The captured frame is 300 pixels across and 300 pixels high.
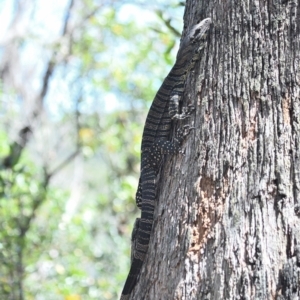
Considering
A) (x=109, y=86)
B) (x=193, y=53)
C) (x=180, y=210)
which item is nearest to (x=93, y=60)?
(x=109, y=86)

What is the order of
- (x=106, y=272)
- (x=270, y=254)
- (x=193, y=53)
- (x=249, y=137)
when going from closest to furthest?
(x=270, y=254) → (x=249, y=137) → (x=193, y=53) → (x=106, y=272)

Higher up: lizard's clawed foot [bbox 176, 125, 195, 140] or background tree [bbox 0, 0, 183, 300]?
background tree [bbox 0, 0, 183, 300]

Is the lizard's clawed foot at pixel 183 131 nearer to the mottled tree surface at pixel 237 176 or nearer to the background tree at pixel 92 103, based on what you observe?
the mottled tree surface at pixel 237 176

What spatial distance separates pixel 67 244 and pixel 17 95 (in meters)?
4.00

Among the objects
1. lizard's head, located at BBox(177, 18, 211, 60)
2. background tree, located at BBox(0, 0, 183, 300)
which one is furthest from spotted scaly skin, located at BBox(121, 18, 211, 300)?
background tree, located at BBox(0, 0, 183, 300)

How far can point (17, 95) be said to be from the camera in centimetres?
1144

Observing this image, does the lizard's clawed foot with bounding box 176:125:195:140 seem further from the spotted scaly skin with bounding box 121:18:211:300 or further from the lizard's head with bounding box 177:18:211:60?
the lizard's head with bounding box 177:18:211:60

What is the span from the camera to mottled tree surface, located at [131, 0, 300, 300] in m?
2.59

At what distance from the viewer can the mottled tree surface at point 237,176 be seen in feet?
8.50

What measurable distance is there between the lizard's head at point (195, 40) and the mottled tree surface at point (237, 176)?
0.24 feet

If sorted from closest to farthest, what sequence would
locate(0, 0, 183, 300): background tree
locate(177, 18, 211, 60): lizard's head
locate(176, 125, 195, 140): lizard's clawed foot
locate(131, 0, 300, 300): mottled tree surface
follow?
1. locate(131, 0, 300, 300): mottled tree surface
2. locate(176, 125, 195, 140): lizard's clawed foot
3. locate(177, 18, 211, 60): lizard's head
4. locate(0, 0, 183, 300): background tree

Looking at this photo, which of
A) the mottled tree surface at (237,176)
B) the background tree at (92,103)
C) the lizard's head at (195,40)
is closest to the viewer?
the mottled tree surface at (237,176)

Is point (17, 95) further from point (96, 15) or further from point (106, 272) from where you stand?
point (106, 272)

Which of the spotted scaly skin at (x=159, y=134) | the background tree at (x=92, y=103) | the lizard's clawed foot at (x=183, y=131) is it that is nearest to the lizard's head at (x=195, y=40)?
the spotted scaly skin at (x=159, y=134)
